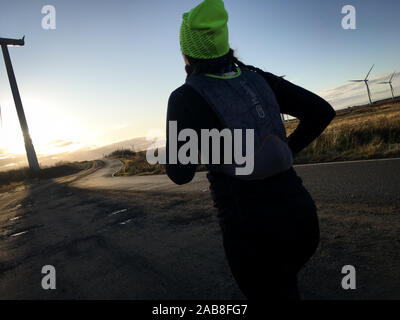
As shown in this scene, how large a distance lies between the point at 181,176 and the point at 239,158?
13.9 inches

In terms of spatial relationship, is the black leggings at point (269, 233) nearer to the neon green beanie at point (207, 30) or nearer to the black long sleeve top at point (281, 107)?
the black long sleeve top at point (281, 107)

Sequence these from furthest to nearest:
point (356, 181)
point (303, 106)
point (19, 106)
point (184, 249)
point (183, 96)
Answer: point (19, 106) < point (356, 181) < point (184, 249) < point (303, 106) < point (183, 96)

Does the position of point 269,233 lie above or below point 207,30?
below

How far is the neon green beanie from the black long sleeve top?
0.59 ft

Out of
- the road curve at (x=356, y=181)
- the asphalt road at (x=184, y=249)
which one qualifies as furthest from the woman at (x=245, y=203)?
the road curve at (x=356, y=181)

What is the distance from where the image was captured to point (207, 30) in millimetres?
1286

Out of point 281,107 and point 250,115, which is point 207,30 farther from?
point 281,107

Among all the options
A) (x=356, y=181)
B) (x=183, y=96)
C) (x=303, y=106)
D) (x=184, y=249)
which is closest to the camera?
(x=183, y=96)

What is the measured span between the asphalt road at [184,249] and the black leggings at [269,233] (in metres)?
1.46

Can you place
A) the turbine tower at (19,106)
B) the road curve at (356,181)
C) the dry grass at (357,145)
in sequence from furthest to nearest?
the turbine tower at (19,106)
the dry grass at (357,145)
the road curve at (356,181)

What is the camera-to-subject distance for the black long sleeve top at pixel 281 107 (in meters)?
1.28

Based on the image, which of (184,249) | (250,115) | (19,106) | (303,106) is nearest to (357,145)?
(184,249)

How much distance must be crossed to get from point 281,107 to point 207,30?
0.55 metres

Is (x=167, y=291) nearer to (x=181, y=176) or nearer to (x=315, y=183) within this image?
(x=181, y=176)
